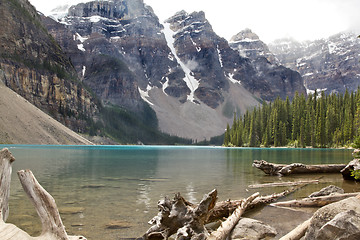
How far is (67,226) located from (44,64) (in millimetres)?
192238

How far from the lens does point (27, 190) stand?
5.25 m

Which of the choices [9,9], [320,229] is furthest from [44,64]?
[320,229]

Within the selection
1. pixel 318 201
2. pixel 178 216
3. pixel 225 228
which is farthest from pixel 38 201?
pixel 318 201

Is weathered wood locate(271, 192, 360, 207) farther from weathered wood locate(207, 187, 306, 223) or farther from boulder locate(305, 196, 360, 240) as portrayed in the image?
boulder locate(305, 196, 360, 240)

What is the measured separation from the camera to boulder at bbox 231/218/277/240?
7652mm

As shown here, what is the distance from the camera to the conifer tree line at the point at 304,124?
101125 mm

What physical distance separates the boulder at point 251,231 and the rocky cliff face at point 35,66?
164 meters

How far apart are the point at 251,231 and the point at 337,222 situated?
3950 millimetres

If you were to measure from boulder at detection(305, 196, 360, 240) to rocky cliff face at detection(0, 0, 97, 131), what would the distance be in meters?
167

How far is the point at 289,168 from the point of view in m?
22.2

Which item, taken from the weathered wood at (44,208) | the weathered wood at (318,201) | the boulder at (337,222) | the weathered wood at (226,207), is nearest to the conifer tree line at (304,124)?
the weathered wood at (318,201)

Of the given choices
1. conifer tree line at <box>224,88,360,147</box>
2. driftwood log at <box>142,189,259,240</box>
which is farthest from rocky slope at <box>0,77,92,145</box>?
driftwood log at <box>142,189,259,240</box>

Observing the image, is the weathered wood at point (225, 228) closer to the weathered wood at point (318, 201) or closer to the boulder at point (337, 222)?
the boulder at point (337, 222)

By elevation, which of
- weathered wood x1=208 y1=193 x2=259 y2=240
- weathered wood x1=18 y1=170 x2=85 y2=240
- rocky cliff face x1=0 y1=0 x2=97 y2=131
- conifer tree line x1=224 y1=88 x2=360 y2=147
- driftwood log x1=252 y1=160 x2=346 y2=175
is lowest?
driftwood log x1=252 y1=160 x2=346 y2=175
